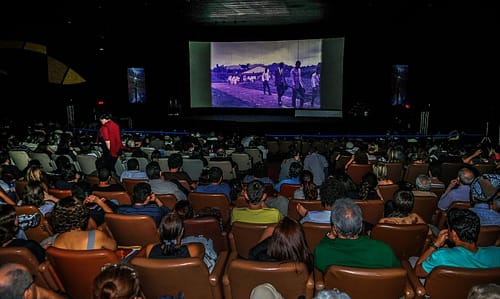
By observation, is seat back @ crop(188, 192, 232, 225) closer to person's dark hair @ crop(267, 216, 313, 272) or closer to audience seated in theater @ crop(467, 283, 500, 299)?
person's dark hair @ crop(267, 216, 313, 272)

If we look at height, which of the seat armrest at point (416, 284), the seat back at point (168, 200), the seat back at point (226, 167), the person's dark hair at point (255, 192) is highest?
the person's dark hair at point (255, 192)

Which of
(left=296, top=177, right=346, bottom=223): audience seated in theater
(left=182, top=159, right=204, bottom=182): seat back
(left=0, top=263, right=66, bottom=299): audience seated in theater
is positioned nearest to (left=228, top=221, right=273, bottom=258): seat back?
(left=296, top=177, right=346, bottom=223): audience seated in theater

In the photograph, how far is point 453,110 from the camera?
18734mm

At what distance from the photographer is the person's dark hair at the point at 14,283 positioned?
7.17ft

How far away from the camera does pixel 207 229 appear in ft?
14.1

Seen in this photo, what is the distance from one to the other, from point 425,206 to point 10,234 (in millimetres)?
4514

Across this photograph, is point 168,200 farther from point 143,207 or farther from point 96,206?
point 96,206

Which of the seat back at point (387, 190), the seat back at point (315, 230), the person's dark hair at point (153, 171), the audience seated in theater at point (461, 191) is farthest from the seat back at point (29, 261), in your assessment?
the audience seated in theater at point (461, 191)

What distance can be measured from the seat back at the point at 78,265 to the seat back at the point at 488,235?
311 centimetres

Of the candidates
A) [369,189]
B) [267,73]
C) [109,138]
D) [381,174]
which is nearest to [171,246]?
[369,189]

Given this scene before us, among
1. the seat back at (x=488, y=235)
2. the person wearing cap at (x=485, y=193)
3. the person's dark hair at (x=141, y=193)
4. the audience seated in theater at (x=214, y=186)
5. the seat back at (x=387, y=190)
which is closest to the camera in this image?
the seat back at (x=488, y=235)

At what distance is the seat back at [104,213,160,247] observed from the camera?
4113 millimetres

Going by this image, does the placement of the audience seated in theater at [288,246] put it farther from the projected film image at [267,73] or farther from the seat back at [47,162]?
the projected film image at [267,73]

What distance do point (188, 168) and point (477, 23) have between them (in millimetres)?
13121
